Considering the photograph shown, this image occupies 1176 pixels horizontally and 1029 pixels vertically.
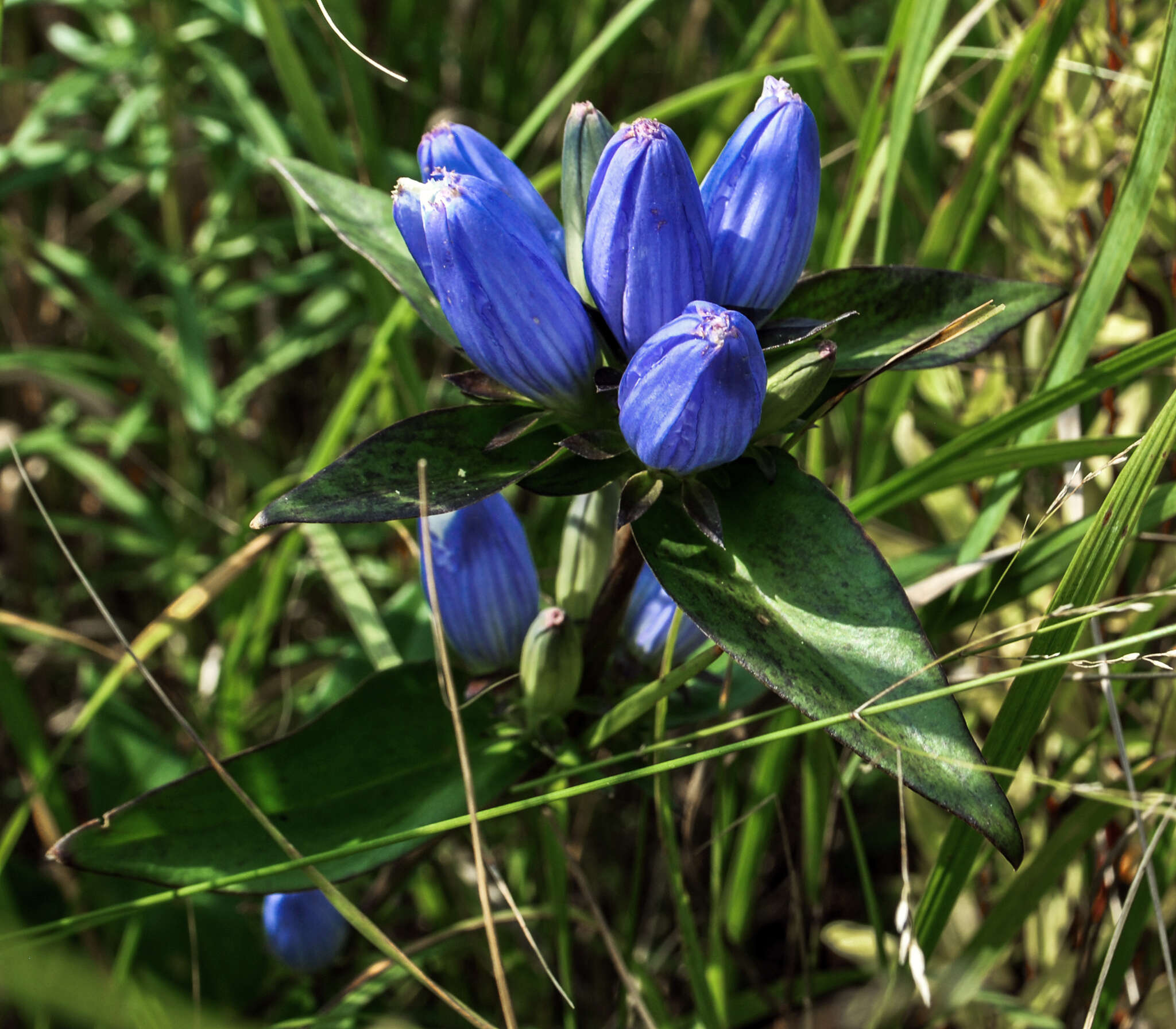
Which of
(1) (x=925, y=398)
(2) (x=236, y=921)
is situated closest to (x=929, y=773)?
(1) (x=925, y=398)

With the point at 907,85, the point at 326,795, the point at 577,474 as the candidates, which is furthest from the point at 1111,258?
the point at 326,795

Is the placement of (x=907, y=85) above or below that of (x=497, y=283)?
above

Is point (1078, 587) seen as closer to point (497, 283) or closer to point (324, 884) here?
point (497, 283)

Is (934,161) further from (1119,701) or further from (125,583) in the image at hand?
(125,583)

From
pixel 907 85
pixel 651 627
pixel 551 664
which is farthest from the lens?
pixel 907 85

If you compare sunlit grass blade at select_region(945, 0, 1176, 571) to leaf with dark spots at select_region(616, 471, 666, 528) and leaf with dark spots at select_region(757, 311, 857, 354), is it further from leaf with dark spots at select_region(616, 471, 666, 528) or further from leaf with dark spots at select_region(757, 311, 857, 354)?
leaf with dark spots at select_region(616, 471, 666, 528)
